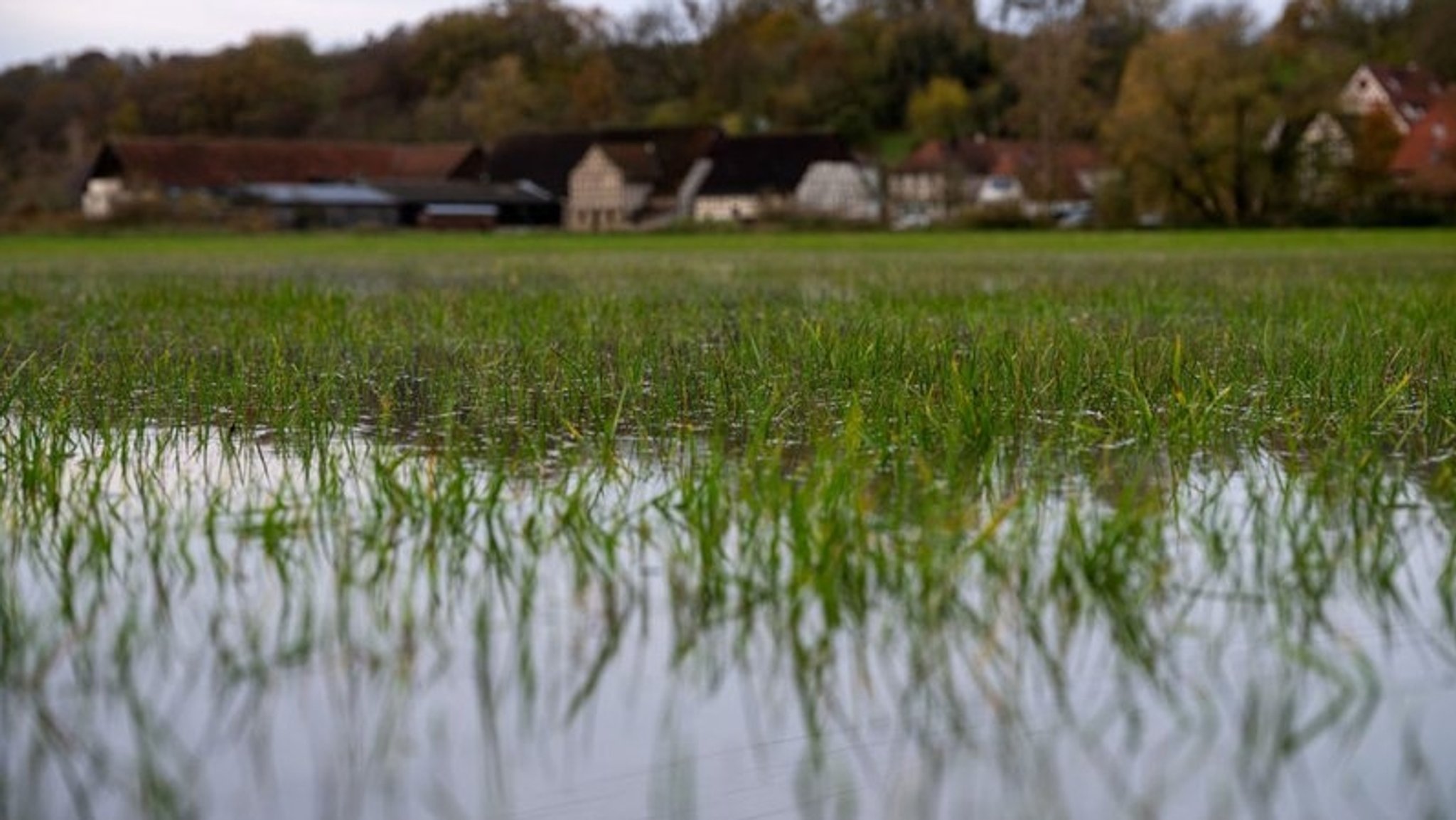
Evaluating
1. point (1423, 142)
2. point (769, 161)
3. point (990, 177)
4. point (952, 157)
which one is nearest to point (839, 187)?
point (769, 161)

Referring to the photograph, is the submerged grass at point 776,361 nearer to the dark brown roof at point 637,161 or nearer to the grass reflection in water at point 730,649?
the grass reflection in water at point 730,649

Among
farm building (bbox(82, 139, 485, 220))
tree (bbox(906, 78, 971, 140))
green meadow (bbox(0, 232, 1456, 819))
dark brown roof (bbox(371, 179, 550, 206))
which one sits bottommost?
dark brown roof (bbox(371, 179, 550, 206))

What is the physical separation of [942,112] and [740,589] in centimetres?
9550

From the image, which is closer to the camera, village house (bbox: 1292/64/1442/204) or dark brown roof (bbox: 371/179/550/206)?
village house (bbox: 1292/64/1442/204)

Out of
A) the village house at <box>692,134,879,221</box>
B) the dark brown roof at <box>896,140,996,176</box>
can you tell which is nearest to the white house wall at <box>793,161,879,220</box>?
the village house at <box>692,134,879,221</box>

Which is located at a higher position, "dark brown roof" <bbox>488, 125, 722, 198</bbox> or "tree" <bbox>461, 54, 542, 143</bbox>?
"tree" <bbox>461, 54, 542, 143</bbox>

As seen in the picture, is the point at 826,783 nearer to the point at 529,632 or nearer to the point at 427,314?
the point at 529,632

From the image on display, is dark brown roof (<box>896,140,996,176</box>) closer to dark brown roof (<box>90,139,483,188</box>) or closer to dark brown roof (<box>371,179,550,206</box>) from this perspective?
dark brown roof (<box>371,179,550,206</box>)

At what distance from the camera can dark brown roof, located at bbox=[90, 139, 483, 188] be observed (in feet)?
259

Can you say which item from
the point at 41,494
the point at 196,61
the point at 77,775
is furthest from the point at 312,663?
the point at 196,61

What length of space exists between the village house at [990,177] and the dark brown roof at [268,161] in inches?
857

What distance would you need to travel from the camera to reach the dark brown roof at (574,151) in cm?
8400

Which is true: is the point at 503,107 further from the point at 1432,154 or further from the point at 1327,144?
the point at 1327,144

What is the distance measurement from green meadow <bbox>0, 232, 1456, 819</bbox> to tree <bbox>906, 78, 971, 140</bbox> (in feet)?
300
